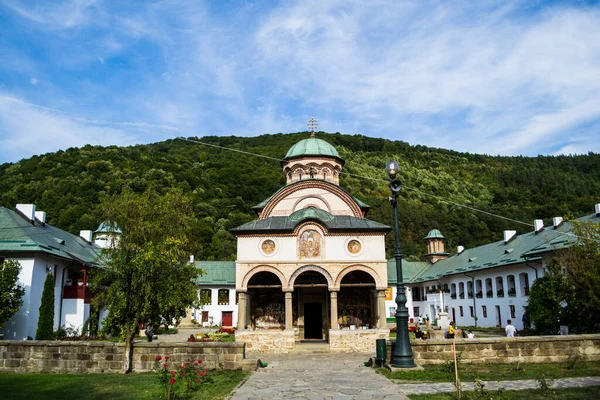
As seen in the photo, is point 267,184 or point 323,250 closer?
point 323,250

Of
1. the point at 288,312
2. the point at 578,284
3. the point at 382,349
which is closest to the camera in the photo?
the point at 382,349

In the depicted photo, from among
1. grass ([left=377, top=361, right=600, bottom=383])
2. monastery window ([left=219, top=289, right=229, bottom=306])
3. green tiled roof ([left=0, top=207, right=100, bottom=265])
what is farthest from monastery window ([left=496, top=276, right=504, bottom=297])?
green tiled roof ([left=0, top=207, right=100, bottom=265])

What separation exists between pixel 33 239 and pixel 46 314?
3794 mm

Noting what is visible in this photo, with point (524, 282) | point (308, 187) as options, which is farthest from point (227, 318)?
point (524, 282)

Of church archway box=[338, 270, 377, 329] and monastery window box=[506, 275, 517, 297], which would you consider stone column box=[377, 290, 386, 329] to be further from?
monastery window box=[506, 275, 517, 297]

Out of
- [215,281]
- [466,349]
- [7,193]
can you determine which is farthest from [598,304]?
[7,193]

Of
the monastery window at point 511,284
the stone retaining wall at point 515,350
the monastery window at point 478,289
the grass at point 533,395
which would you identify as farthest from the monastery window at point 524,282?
the grass at point 533,395

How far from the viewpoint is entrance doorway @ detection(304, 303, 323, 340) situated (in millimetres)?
24203

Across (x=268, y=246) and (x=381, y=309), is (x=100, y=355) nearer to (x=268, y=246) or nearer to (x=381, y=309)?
(x=268, y=246)

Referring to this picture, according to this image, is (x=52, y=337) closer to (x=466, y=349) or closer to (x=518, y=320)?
(x=466, y=349)

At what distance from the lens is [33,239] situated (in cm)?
2133

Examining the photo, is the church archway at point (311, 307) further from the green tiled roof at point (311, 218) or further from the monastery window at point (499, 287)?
the monastery window at point (499, 287)

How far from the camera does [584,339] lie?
40.1 feet

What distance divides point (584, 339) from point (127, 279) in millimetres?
13016
